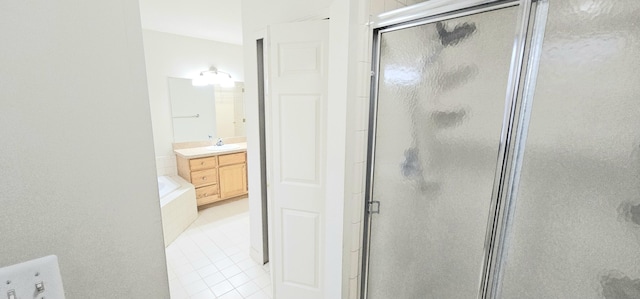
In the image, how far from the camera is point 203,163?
11.5 ft

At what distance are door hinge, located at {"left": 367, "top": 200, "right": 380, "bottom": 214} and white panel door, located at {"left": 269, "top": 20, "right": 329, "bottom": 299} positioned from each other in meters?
0.29

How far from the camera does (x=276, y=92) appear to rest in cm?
167

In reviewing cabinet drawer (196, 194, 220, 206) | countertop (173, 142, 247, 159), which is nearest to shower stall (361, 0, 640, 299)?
countertop (173, 142, 247, 159)

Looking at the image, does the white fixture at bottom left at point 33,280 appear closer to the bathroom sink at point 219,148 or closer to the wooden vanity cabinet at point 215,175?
the wooden vanity cabinet at point 215,175

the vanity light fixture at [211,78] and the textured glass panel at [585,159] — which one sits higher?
the vanity light fixture at [211,78]

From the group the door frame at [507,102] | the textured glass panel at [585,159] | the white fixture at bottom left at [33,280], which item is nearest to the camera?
the white fixture at bottom left at [33,280]

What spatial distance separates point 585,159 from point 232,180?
365cm

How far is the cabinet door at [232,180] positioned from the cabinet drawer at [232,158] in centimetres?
6

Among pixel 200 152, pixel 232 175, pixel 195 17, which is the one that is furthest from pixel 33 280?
pixel 232 175

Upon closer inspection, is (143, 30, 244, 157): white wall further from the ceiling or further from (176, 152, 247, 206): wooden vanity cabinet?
(176, 152, 247, 206): wooden vanity cabinet

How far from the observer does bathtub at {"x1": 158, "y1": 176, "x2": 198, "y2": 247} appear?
9.02 ft

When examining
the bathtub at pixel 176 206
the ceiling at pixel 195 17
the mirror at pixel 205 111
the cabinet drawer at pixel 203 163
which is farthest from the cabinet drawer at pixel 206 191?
the ceiling at pixel 195 17

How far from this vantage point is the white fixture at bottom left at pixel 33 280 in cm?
46

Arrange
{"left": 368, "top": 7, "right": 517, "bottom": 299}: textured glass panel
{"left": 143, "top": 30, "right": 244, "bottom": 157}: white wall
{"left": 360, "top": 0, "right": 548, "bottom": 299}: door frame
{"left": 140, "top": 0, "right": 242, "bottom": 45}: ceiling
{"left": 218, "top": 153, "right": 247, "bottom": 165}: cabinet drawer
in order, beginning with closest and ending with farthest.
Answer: {"left": 360, "top": 0, "right": 548, "bottom": 299}: door frame, {"left": 368, "top": 7, "right": 517, "bottom": 299}: textured glass panel, {"left": 140, "top": 0, "right": 242, "bottom": 45}: ceiling, {"left": 143, "top": 30, "right": 244, "bottom": 157}: white wall, {"left": 218, "top": 153, "right": 247, "bottom": 165}: cabinet drawer
